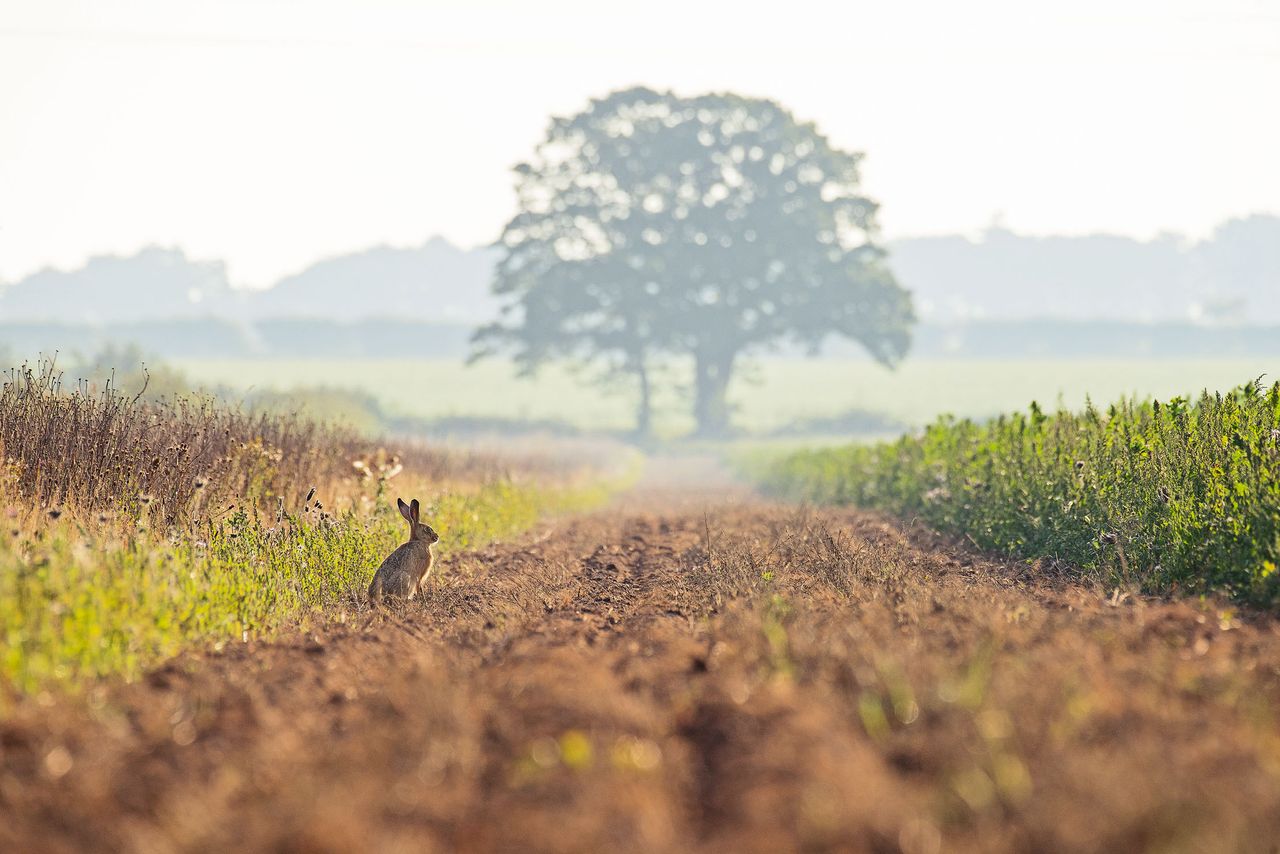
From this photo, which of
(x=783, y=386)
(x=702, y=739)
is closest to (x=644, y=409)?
(x=783, y=386)

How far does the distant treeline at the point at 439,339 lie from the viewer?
94.8 metres

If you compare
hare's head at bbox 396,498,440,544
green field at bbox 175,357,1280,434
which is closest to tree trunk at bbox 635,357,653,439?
green field at bbox 175,357,1280,434

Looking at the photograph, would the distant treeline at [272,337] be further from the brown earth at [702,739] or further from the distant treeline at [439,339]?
the brown earth at [702,739]

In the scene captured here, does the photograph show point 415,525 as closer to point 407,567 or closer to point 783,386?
point 407,567

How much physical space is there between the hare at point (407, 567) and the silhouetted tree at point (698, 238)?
146ft

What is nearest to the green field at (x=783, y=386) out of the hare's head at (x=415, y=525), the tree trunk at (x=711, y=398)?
the tree trunk at (x=711, y=398)

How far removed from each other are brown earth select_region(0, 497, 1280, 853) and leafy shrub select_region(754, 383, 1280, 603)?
0.93 metres

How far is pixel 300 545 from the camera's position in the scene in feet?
32.0

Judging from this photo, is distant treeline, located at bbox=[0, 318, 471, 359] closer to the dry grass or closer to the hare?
the dry grass

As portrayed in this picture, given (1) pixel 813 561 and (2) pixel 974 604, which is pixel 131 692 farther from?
(1) pixel 813 561

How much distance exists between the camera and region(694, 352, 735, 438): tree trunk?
189 ft

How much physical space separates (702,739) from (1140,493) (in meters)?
6.19

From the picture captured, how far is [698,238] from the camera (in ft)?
183

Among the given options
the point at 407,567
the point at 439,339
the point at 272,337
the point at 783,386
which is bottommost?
the point at 407,567
